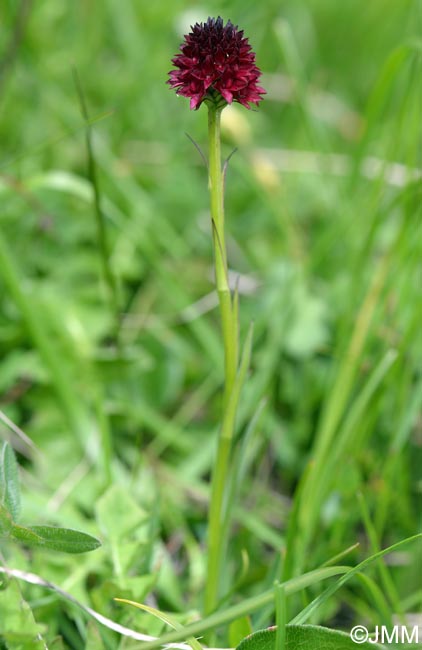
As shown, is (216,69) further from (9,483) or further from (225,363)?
(9,483)

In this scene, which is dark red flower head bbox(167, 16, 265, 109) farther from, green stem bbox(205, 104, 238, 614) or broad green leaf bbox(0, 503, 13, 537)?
broad green leaf bbox(0, 503, 13, 537)

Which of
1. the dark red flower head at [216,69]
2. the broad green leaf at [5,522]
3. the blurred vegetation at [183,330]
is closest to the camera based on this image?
the dark red flower head at [216,69]

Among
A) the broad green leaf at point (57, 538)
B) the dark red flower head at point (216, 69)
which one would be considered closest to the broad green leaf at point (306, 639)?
the broad green leaf at point (57, 538)

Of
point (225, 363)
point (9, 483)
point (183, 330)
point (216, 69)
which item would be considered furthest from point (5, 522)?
point (183, 330)

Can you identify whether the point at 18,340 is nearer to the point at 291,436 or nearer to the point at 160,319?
the point at 160,319

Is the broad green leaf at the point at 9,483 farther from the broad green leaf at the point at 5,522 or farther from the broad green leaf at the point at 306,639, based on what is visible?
the broad green leaf at the point at 306,639
